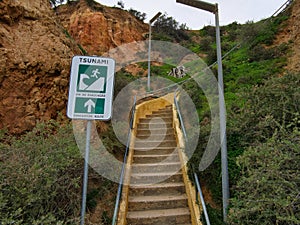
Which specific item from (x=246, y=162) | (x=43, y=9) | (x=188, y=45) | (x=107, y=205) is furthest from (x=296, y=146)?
(x=188, y=45)

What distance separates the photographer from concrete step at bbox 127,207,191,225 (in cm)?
353

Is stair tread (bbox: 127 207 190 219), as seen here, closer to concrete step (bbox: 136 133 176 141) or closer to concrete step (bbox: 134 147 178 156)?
concrete step (bbox: 134 147 178 156)

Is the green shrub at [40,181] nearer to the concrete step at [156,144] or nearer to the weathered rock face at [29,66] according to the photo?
the weathered rock face at [29,66]

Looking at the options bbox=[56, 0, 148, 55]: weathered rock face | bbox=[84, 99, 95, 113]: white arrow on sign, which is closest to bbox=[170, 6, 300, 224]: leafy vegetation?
bbox=[84, 99, 95, 113]: white arrow on sign

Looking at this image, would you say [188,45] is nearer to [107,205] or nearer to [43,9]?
[43,9]

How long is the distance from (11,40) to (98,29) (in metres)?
17.8

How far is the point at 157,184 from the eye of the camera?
14.2 ft

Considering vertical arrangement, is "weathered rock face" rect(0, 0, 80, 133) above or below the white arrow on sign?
above

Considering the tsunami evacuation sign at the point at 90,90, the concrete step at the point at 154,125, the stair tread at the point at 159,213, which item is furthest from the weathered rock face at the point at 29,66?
the concrete step at the point at 154,125

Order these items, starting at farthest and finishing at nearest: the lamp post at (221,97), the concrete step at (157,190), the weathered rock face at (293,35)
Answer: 1. the weathered rock face at (293,35)
2. the concrete step at (157,190)
3. the lamp post at (221,97)

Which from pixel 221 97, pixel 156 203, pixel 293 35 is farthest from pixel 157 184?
pixel 293 35

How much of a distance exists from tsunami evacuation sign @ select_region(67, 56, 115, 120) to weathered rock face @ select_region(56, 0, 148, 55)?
17.3 metres

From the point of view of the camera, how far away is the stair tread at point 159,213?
359 cm

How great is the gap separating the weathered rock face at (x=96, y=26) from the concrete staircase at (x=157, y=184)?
15.1 metres
